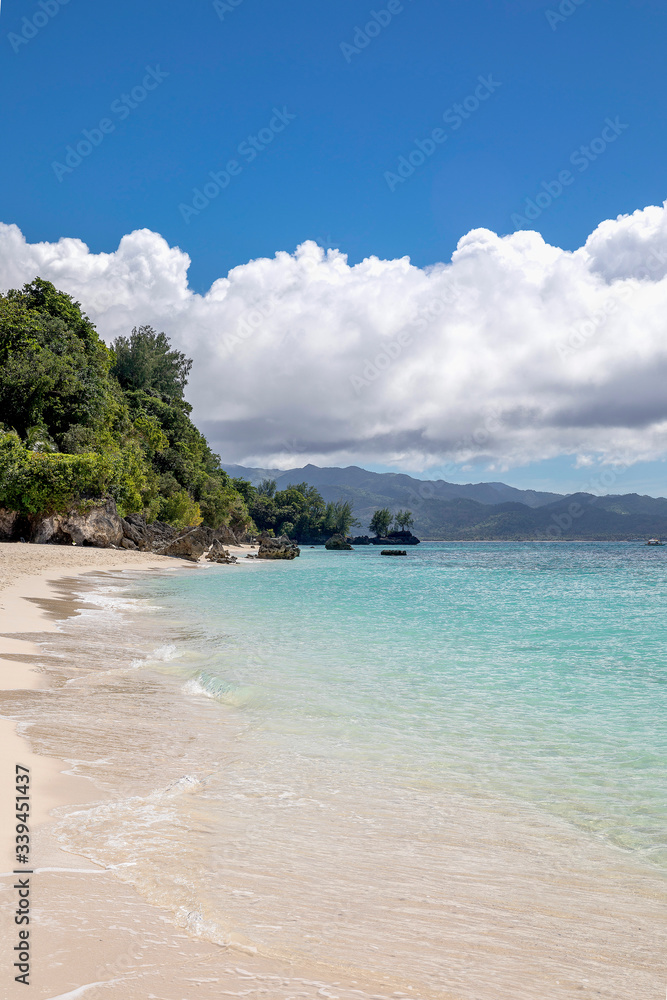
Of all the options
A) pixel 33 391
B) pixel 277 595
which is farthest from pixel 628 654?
pixel 33 391

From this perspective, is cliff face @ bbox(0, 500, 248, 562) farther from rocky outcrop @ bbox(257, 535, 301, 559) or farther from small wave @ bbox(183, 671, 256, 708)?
small wave @ bbox(183, 671, 256, 708)

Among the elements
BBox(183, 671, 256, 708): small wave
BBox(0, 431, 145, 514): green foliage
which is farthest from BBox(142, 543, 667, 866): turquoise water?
BBox(0, 431, 145, 514): green foliage

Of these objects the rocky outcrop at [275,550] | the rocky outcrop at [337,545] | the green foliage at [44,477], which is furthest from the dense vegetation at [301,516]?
the green foliage at [44,477]

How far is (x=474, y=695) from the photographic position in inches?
420

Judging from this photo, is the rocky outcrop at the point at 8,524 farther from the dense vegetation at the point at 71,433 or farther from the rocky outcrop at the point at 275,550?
the rocky outcrop at the point at 275,550

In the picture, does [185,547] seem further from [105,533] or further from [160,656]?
[160,656]

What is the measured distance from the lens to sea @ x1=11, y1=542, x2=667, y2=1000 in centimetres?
353

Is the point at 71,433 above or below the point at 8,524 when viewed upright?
above

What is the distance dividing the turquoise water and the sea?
53mm

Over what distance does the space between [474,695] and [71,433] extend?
169ft

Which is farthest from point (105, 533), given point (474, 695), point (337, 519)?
point (337, 519)

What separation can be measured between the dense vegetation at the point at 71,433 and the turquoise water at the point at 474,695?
1072 inches

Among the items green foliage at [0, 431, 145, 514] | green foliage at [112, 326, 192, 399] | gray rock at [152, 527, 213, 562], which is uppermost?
green foliage at [112, 326, 192, 399]

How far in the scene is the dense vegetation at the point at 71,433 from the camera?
45.1 meters
